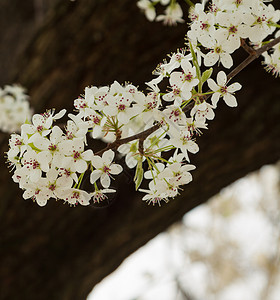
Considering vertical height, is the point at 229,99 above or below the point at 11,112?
below

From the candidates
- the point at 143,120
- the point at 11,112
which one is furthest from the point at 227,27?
the point at 11,112

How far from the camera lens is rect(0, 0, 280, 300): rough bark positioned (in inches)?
58.7

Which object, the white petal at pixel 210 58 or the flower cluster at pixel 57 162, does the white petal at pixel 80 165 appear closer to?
the flower cluster at pixel 57 162

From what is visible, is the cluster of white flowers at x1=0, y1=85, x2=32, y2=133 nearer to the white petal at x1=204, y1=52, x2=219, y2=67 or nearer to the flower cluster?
the flower cluster

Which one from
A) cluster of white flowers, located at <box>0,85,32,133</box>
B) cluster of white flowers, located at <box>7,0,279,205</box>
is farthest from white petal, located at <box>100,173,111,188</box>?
cluster of white flowers, located at <box>0,85,32,133</box>

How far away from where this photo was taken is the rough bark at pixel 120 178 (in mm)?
1492

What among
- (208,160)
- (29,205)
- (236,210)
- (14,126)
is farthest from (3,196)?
(236,210)

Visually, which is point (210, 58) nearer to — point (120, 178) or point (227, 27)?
point (227, 27)

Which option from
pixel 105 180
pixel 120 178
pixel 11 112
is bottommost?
pixel 105 180

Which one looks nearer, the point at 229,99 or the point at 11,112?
the point at 229,99

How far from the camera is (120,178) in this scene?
144 cm

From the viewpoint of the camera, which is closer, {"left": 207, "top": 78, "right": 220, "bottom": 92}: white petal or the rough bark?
{"left": 207, "top": 78, "right": 220, "bottom": 92}: white petal

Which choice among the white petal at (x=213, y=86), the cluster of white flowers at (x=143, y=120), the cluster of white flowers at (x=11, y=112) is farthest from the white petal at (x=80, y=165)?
the cluster of white flowers at (x=11, y=112)

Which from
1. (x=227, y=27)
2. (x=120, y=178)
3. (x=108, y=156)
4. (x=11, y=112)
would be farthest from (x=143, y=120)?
(x=11, y=112)
